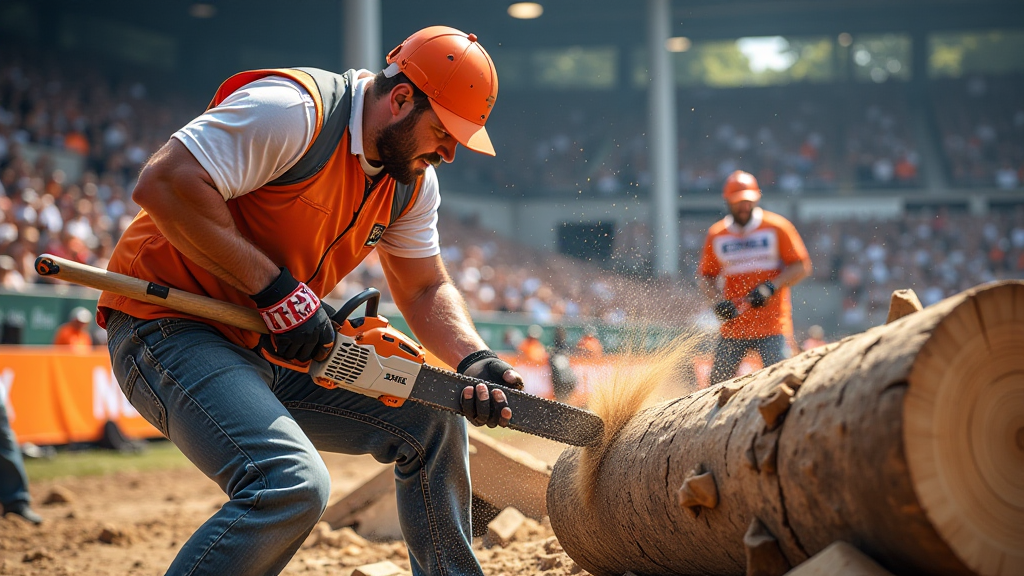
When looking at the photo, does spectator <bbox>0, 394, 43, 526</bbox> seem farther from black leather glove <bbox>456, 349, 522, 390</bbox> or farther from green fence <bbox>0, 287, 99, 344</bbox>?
green fence <bbox>0, 287, 99, 344</bbox>

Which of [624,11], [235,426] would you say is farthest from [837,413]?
[624,11]

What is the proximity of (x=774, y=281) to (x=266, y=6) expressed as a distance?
21.2 metres

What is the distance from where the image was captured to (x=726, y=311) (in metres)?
5.83

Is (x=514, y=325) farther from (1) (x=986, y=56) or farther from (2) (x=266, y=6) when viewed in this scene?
(1) (x=986, y=56)

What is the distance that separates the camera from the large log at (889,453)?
1.78 meters

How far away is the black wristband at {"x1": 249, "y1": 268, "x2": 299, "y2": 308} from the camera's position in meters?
2.43

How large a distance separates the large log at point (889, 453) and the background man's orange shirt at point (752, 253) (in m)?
4.05

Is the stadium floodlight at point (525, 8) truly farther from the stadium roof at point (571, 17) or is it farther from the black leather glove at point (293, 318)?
the black leather glove at point (293, 318)

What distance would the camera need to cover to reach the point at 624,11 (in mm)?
27484

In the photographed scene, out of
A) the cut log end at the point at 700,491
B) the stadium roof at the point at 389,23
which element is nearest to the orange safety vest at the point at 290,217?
the cut log end at the point at 700,491

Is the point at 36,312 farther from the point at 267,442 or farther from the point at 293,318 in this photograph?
the point at 267,442

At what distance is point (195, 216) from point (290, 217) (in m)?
0.32

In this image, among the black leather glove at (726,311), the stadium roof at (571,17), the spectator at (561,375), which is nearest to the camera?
the black leather glove at (726,311)

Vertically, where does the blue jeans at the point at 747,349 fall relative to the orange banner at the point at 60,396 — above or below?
above
